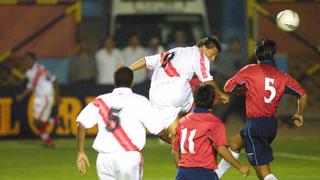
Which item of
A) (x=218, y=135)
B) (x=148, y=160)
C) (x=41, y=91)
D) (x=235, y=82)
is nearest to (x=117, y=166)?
(x=218, y=135)

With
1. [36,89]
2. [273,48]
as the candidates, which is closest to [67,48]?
[36,89]

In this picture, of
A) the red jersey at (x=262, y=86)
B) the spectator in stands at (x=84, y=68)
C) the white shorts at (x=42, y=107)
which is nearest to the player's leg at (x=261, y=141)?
the red jersey at (x=262, y=86)

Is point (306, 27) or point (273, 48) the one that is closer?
point (273, 48)

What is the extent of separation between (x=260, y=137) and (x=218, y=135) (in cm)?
242

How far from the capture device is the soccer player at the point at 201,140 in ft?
36.1

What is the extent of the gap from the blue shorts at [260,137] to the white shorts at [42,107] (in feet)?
30.8

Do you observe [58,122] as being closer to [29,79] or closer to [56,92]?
[56,92]

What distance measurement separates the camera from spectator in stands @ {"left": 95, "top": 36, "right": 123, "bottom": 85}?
24.7m

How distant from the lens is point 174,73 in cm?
1453

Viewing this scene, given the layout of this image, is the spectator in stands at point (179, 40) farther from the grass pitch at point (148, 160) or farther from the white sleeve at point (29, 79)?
the white sleeve at point (29, 79)

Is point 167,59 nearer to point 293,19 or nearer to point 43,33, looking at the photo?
point 293,19

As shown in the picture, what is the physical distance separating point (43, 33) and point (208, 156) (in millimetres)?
15969

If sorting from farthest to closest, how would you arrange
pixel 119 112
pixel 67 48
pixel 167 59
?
pixel 67 48 < pixel 167 59 < pixel 119 112

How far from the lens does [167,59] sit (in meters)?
14.5
